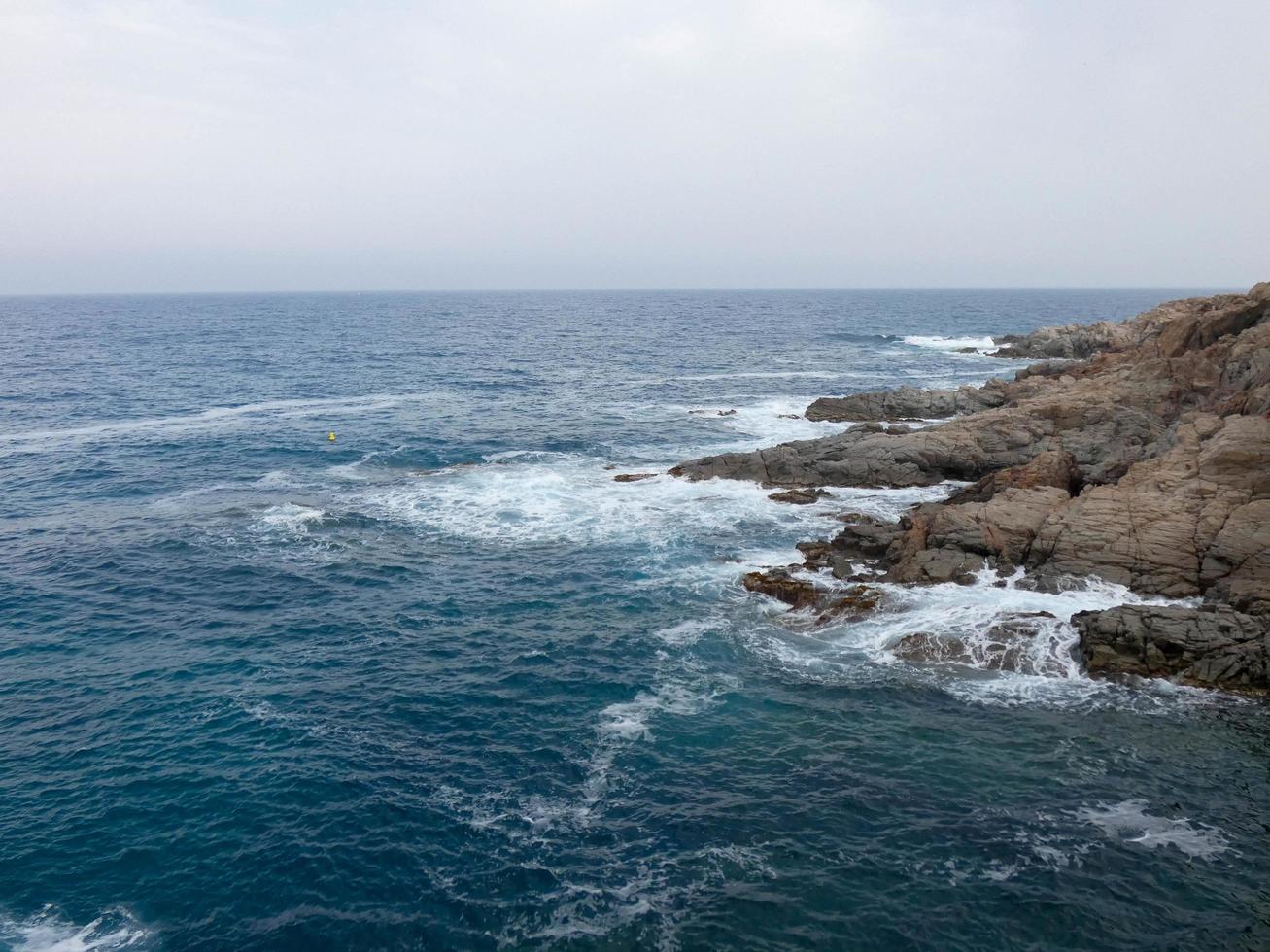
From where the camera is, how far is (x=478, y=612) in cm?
3431

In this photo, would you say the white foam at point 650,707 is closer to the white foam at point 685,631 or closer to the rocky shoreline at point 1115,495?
the white foam at point 685,631

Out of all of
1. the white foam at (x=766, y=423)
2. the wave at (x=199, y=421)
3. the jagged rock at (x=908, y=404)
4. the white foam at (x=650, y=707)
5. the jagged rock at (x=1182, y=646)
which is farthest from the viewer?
the jagged rock at (x=908, y=404)

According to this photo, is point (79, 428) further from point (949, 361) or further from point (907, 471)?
point (949, 361)

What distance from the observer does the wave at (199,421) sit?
63.7m

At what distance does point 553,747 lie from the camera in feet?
81.1

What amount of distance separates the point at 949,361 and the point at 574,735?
99194mm

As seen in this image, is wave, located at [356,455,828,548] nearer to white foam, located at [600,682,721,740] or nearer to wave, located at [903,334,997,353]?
white foam, located at [600,682,721,740]

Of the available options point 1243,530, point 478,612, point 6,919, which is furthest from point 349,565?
point 1243,530

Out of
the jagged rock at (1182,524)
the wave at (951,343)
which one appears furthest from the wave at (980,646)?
the wave at (951,343)

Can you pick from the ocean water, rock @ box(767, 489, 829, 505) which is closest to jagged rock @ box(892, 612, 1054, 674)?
the ocean water

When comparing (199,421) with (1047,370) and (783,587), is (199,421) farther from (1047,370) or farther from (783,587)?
(1047,370)

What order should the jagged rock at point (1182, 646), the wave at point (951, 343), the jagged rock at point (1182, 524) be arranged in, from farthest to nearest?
1. the wave at point (951, 343)
2. the jagged rock at point (1182, 524)
3. the jagged rock at point (1182, 646)

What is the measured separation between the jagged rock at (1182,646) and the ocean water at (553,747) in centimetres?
103

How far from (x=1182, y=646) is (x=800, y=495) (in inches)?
874
